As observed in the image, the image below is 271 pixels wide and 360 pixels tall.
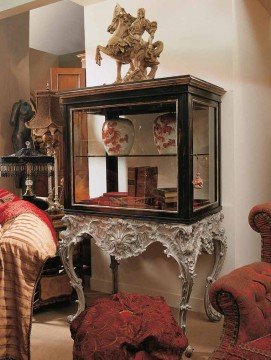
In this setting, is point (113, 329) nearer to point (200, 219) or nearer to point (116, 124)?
point (200, 219)

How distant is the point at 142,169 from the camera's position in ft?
9.09

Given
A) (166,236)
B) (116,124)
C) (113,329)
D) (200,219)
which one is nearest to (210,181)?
(200,219)

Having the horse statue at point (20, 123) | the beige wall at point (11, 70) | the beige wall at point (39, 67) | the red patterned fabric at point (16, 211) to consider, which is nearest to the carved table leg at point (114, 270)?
the red patterned fabric at point (16, 211)

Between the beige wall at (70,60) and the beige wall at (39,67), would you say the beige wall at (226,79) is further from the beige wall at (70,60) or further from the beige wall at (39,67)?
the beige wall at (39,67)

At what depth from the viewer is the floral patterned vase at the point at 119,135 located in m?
2.77

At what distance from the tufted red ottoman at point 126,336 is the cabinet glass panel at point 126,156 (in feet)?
2.58

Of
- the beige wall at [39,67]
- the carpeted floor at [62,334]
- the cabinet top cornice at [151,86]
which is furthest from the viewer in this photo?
the beige wall at [39,67]

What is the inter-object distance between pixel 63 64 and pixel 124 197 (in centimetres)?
478

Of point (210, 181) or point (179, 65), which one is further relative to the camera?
point (179, 65)

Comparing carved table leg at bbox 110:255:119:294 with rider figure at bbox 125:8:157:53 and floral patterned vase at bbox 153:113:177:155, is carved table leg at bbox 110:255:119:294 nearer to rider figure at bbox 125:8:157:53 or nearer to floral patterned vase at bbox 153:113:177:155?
floral patterned vase at bbox 153:113:177:155

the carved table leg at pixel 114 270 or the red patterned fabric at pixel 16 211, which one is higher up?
the red patterned fabric at pixel 16 211

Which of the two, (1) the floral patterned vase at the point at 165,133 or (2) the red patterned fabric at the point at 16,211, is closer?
(1) the floral patterned vase at the point at 165,133

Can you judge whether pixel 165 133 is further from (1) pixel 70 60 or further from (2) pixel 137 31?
(1) pixel 70 60

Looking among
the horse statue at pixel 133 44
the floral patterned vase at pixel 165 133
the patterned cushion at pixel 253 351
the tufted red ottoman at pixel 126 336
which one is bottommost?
the tufted red ottoman at pixel 126 336
